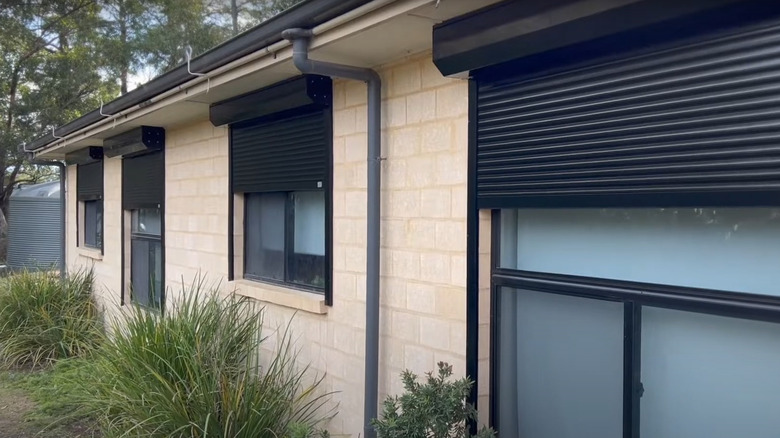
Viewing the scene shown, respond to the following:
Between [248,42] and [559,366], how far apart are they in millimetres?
2820

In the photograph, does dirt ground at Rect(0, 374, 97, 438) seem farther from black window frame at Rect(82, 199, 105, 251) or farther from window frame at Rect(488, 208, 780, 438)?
black window frame at Rect(82, 199, 105, 251)

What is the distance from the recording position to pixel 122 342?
16.6 ft

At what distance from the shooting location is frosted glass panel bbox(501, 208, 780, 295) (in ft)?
8.48

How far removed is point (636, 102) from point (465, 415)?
1.72 m

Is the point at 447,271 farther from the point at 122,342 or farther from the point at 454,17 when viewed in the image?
the point at 122,342

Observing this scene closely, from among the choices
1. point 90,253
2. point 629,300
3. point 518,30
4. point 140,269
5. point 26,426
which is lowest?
point 26,426

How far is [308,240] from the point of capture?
553 centimetres

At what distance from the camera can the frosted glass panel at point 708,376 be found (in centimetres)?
259

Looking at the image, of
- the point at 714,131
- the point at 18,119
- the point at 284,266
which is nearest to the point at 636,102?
the point at 714,131

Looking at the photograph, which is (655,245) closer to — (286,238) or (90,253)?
(286,238)

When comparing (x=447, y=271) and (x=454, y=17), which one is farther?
(x=447, y=271)

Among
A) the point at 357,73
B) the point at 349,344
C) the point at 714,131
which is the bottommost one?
the point at 349,344

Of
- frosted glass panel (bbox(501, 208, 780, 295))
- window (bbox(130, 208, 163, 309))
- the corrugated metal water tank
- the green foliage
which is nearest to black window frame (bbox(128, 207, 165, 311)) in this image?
window (bbox(130, 208, 163, 309))

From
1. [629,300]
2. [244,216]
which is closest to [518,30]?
[629,300]
